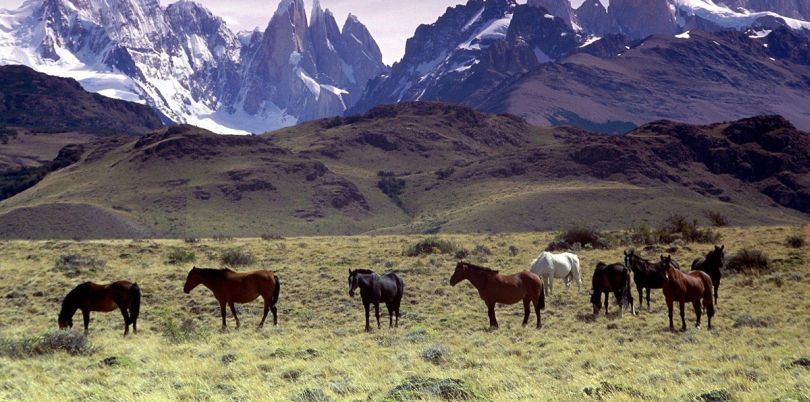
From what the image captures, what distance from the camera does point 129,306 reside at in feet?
68.9

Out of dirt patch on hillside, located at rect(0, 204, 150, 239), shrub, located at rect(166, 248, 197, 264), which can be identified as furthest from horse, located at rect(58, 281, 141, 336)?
dirt patch on hillside, located at rect(0, 204, 150, 239)

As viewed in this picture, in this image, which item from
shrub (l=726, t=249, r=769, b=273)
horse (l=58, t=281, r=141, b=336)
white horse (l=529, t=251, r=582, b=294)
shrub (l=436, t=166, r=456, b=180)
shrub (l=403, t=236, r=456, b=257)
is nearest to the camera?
horse (l=58, t=281, r=141, b=336)

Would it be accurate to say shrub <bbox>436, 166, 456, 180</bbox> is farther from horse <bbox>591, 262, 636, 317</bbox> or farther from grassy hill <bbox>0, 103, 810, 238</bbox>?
horse <bbox>591, 262, 636, 317</bbox>

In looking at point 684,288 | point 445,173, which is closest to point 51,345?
point 684,288

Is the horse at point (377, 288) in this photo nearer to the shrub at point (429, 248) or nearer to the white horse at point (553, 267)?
the white horse at point (553, 267)

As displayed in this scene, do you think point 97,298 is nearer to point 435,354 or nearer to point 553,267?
point 435,354

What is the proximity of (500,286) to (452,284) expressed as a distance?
140 cm

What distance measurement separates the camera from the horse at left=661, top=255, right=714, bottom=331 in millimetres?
19859

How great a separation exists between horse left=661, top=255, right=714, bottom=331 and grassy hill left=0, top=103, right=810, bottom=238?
280 feet

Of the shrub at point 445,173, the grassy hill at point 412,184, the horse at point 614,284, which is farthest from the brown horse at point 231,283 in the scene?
the shrub at point 445,173

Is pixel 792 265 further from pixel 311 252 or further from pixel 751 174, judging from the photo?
pixel 751 174

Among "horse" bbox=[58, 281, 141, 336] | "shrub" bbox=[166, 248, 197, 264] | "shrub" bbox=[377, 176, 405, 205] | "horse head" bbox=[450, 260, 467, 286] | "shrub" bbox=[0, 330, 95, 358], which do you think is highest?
"shrub" bbox=[377, 176, 405, 205]

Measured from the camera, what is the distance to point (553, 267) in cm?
2706

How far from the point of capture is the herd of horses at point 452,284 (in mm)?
20375
